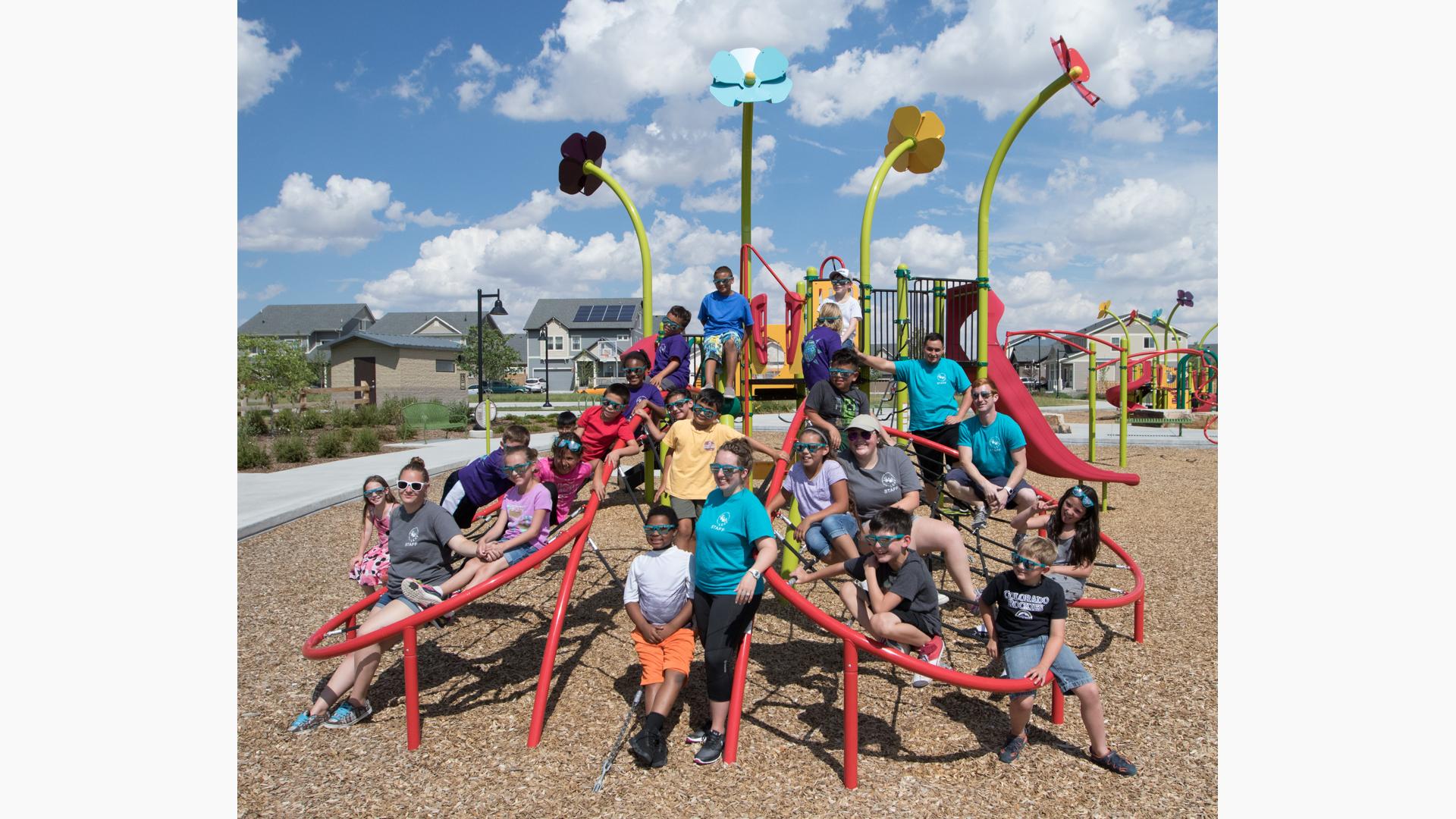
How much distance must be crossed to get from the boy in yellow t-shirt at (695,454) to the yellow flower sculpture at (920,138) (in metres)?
3.76

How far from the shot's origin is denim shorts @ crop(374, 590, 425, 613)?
4.06 metres

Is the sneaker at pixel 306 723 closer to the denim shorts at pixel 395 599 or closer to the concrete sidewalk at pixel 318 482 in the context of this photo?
the denim shorts at pixel 395 599

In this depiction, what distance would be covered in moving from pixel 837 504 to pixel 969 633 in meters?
1.24

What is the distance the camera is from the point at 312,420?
64.3ft

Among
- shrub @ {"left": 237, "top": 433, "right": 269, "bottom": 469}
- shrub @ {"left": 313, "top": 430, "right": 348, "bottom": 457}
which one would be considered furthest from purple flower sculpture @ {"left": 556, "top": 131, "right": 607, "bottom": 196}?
shrub @ {"left": 313, "top": 430, "right": 348, "bottom": 457}

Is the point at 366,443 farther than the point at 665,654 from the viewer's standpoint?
Yes

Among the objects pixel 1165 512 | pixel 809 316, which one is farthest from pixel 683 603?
pixel 1165 512

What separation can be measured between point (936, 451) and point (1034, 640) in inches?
115

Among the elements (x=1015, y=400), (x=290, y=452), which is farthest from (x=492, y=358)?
(x=1015, y=400)

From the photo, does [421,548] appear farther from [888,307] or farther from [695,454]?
[888,307]

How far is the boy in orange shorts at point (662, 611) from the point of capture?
3.77 metres

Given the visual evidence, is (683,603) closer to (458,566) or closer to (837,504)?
(837,504)

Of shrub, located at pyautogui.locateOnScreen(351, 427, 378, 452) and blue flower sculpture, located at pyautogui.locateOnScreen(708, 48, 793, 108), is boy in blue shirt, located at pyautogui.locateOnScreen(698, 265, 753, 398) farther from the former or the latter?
shrub, located at pyautogui.locateOnScreen(351, 427, 378, 452)

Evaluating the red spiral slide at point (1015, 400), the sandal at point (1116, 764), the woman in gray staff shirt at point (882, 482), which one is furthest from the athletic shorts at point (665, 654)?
the red spiral slide at point (1015, 400)
